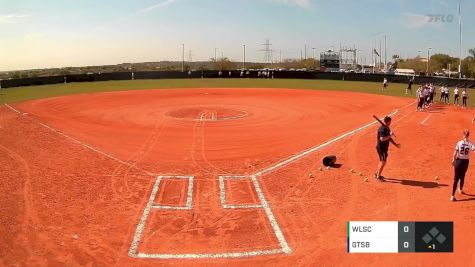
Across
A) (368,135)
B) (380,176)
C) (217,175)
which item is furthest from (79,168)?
(368,135)

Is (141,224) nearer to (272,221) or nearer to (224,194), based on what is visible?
(224,194)

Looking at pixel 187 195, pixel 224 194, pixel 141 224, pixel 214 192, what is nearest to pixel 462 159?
pixel 224 194

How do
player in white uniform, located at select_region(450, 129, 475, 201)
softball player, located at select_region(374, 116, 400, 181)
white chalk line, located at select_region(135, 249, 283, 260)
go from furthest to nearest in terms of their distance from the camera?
softball player, located at select_region(374, 116, 400, 181) < player in white uniform, located at select_region(450, 129, 475, 201) < white chalk line, located at select_region(135, 249, 283, 260)

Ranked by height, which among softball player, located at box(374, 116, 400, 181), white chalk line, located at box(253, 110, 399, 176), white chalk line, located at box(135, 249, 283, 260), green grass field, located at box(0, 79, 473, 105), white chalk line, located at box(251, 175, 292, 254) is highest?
green grass field, located at box(0, 79, 473, 105)

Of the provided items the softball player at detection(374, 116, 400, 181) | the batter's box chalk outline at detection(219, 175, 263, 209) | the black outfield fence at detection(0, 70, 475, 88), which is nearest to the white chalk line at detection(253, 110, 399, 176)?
the batter's box chalk outline at detection(219, 175, 263, 209)

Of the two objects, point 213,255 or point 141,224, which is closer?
point 213,255

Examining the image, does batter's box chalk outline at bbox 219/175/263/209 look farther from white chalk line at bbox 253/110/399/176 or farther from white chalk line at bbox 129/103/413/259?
white chalk line at bbox 253/110/399/176

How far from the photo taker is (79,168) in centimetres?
1459

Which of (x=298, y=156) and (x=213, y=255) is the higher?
(x=298, y=156)

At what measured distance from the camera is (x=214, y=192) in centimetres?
1262

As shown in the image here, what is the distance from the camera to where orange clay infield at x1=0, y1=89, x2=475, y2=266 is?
886cm
